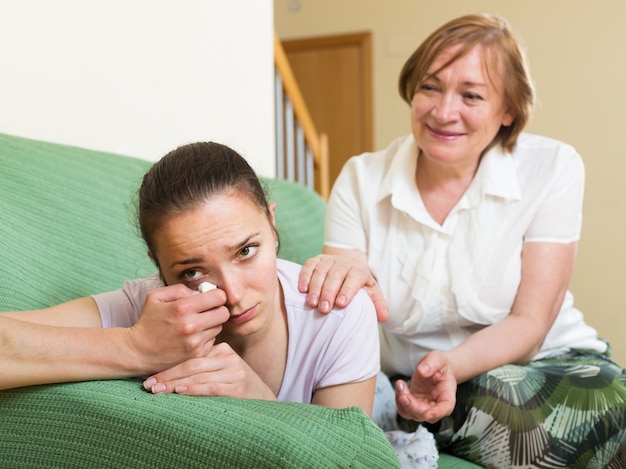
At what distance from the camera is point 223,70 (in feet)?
7.98

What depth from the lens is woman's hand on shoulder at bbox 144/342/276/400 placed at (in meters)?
0.94

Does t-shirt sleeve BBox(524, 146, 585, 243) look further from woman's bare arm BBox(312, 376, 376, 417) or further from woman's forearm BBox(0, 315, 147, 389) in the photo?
woman's forearm BBox(0, 315, 147, 389)

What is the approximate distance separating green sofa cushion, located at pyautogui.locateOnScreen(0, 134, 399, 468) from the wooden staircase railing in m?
1.87

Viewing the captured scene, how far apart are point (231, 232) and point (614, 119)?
404 cm

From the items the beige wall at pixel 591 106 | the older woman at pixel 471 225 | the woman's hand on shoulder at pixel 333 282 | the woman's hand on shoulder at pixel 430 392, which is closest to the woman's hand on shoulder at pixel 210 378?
the woman's hand on shoulder at pixel 333 282

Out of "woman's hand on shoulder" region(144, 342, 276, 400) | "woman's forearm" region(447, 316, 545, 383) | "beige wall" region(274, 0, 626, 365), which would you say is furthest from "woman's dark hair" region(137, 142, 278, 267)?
"beige wall" region(274, 0, 626, 365)

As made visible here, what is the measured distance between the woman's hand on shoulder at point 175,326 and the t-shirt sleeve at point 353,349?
23cm

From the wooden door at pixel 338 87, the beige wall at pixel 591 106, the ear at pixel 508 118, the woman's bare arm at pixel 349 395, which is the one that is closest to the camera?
the woman's bare arm at pixel 349 395

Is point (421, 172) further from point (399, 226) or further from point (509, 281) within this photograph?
point (509, 281)

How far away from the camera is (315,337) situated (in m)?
1.20

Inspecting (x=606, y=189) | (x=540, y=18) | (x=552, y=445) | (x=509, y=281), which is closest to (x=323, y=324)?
(x=552, y=445)

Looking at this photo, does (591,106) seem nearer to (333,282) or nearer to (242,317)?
(333,282)

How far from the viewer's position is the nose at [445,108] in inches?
62.7

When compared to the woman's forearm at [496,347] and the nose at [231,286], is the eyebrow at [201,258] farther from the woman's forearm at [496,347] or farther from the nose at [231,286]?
the woman's forearm at [496,347]
